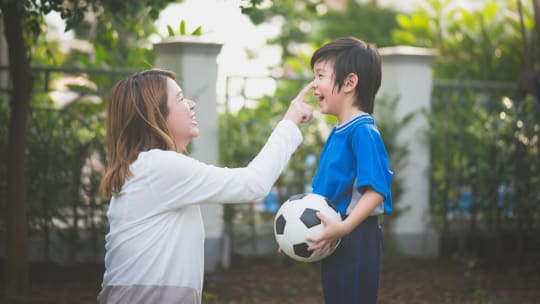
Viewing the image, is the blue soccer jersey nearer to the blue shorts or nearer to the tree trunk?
the blue shorts

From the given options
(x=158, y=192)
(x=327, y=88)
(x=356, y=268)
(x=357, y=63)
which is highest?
(x=357, y=63)

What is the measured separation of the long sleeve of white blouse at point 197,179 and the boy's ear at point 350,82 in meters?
0.50

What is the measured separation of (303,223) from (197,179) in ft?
1.74

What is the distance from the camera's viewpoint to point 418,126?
6863 millimetres

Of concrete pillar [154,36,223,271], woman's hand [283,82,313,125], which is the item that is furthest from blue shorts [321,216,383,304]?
concrete pillar [154,36,223,271]

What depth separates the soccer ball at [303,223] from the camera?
2762 millimetres

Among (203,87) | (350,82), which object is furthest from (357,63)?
(203,87)

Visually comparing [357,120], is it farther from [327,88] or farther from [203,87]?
[203,87]

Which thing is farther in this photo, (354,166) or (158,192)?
(354,166)

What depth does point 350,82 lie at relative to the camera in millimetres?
2883

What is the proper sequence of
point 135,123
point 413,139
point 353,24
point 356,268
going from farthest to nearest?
point 353,24
point 413,139
point 356,268
point 135,123

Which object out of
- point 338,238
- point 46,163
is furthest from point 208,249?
point 338,238

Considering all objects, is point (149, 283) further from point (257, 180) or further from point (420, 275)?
point (420, 275)

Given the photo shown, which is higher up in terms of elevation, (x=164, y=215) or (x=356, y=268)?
(x=164, y=215)
